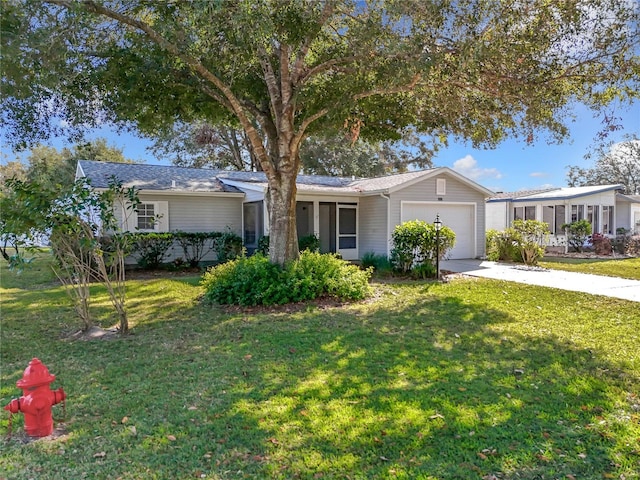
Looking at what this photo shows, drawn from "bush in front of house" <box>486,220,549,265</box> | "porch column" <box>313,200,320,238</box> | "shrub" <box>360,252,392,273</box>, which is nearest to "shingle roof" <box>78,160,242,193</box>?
"porch column" <box>313,200,320,238</box>

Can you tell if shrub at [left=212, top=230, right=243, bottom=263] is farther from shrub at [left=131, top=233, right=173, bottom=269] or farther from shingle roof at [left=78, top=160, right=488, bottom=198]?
shingle roof at [left=78, top=160, right=488, bottom=198]

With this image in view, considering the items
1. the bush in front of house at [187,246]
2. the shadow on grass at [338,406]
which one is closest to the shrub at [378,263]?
the bush in front of house at [187,246]

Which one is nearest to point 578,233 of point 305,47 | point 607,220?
point 607,220

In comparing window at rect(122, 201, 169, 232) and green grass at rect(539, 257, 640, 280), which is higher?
window at rect(122, 201, 169, 232)

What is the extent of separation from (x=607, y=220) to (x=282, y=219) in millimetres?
20013

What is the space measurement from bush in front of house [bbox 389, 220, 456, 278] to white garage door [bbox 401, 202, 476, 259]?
3249 mm

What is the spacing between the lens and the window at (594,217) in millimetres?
21000

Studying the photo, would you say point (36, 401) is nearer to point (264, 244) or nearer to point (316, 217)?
point (264, 244)

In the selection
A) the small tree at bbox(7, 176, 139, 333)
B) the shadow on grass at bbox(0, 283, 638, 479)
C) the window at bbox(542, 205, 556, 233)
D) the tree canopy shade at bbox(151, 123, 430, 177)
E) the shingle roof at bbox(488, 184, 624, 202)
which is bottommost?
the shadow on grass at bbox(0, 283, 638, 479)

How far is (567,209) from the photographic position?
2042cm

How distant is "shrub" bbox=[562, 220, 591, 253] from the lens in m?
18.8

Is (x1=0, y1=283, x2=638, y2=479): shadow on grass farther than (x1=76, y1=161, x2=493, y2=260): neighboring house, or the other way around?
(x1=76, y1=161, x2=493, y2=260): neighboring house

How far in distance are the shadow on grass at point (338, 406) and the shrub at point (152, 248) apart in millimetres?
7593

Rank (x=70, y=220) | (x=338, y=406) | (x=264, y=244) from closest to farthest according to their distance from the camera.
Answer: (x=338, y=406)
(x=70, y=220)
(x=264, y=244)
